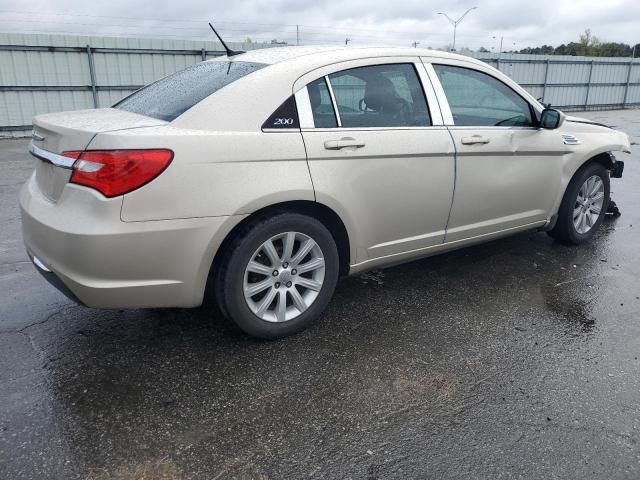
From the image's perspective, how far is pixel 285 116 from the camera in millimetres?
3064

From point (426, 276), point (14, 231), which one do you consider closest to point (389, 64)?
point (426, 276)

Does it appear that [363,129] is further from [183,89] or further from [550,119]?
[550,119]

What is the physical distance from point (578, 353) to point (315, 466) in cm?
180

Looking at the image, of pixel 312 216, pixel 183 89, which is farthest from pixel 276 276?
pixel 183 89

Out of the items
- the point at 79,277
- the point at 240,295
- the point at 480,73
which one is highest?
the point at 480,73

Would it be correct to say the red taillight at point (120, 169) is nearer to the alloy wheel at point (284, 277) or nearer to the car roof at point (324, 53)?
the alloy wheel at point (284, 277)

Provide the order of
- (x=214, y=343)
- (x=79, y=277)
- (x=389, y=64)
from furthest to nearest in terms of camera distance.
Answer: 1. (x=389, y=64)
2. (x=214, y=343)
3. (x=79, y=277)

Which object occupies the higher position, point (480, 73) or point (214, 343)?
point (480, 73)

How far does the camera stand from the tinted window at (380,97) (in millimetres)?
3322

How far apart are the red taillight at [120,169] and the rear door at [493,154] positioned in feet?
6.65

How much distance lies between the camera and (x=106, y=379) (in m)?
2.84

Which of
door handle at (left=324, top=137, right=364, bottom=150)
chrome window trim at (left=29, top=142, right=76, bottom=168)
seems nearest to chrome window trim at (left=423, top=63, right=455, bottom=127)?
door handle at (left=324, top=137, right=364, bottom=150)

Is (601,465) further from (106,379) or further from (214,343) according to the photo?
(106,379)

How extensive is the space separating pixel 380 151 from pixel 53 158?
72.5 inches
